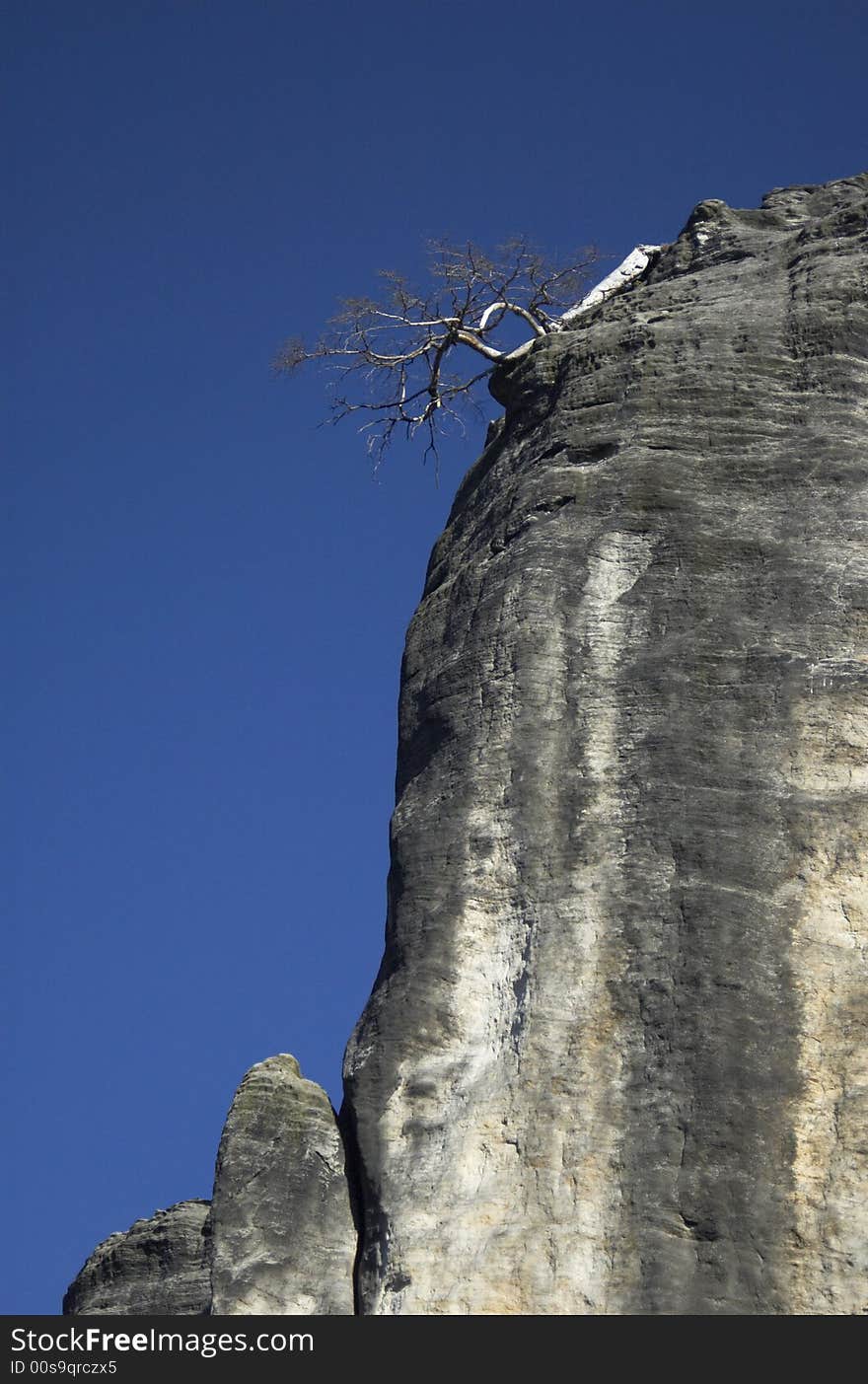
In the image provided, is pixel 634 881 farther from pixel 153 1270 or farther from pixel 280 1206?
pixel 153 1270

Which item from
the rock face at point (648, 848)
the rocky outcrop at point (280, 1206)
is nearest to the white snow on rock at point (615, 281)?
the rock face at point (648, 848)

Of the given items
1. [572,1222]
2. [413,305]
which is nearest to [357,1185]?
[572,1222]

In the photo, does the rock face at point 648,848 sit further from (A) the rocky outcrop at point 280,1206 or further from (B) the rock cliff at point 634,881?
(A) the rocky outcrop at point 280,1206

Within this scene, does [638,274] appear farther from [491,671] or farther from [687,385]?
[491,671]

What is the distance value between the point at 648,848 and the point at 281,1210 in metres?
3.74

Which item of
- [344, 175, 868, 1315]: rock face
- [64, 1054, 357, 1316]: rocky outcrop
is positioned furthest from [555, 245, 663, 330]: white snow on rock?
[64, 1054, 357, 1316]: rocky outcrop

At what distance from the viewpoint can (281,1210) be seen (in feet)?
51.8

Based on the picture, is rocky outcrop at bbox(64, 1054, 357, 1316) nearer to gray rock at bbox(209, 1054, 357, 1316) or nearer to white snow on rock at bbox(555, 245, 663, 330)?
gray rock at bbox(209, 1054, 357, 1316)

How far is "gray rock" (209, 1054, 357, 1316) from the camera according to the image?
50.6ft

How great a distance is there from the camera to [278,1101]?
53.8 ft

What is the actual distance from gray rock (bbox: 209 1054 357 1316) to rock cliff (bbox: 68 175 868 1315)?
25 millimetres

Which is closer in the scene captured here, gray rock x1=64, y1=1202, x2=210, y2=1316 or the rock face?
the rock face

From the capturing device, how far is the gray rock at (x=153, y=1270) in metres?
22.0

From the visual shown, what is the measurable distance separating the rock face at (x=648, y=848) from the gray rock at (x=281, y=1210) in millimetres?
288
